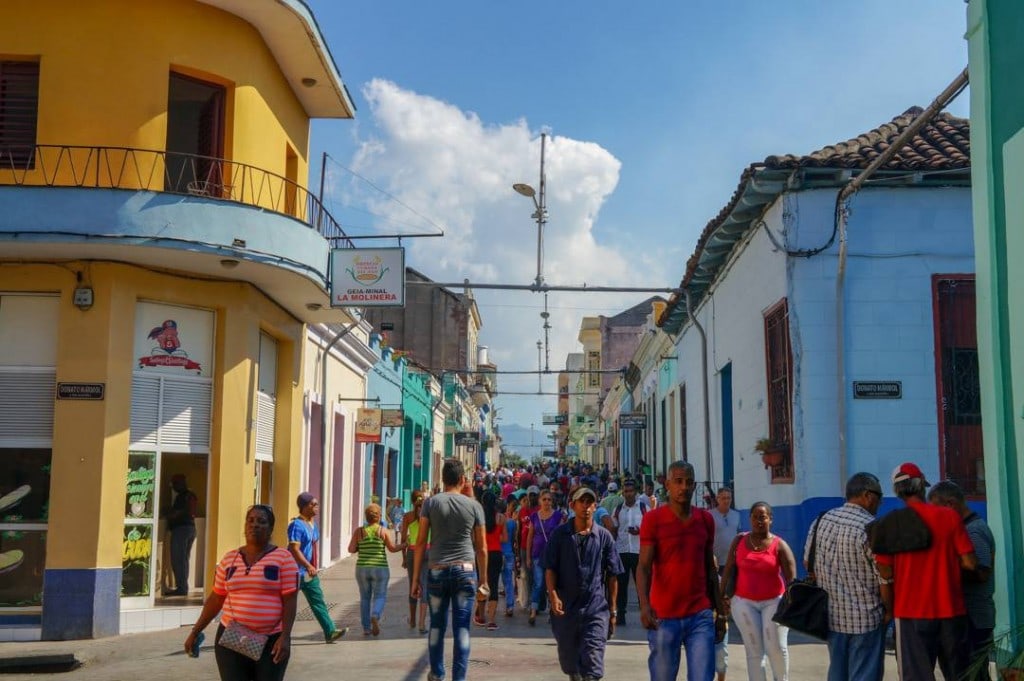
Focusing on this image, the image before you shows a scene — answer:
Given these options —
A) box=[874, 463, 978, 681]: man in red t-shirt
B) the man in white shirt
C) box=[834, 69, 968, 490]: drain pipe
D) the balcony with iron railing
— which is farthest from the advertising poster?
box=[874, 463, 978, 681]: man in red t-shirt

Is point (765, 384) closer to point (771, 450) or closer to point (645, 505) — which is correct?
point (771, 450)

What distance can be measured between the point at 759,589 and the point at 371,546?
578 cm

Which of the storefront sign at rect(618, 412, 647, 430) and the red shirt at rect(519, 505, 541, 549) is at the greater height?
the storefront sign at rect(618, 412, 647, 430)

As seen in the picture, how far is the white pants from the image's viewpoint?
8156 mm

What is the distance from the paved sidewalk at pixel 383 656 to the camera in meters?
10.0

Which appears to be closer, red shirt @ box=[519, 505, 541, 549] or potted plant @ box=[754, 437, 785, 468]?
potted plant @ box=[754, 437, 785, 468]

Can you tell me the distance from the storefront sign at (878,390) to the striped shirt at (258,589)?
8.30 metres

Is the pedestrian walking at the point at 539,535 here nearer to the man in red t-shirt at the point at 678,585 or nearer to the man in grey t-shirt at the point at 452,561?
the man in grey t-shirt at the point at 452,561

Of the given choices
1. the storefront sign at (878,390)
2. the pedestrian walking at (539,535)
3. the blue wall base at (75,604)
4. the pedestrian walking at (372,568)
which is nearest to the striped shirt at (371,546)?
the pedestrian walking at (372,568)

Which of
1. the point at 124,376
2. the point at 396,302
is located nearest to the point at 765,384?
the point at 396,302

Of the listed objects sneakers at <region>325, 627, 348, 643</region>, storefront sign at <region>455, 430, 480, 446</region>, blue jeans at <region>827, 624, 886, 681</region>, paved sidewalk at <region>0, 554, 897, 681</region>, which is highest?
storefront sign at <region>455, 430, 480, 446</region>

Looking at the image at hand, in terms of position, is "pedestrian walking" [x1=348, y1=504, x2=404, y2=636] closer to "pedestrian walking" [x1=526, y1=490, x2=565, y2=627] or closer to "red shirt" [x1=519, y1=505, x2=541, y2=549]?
"pedestrian walking" [x1=526, y1=490, x2=565, y2=627]

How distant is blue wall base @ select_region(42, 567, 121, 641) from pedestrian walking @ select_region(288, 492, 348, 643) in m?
2.65

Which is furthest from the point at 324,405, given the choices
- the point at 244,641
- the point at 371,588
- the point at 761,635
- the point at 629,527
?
the point at 244,641
